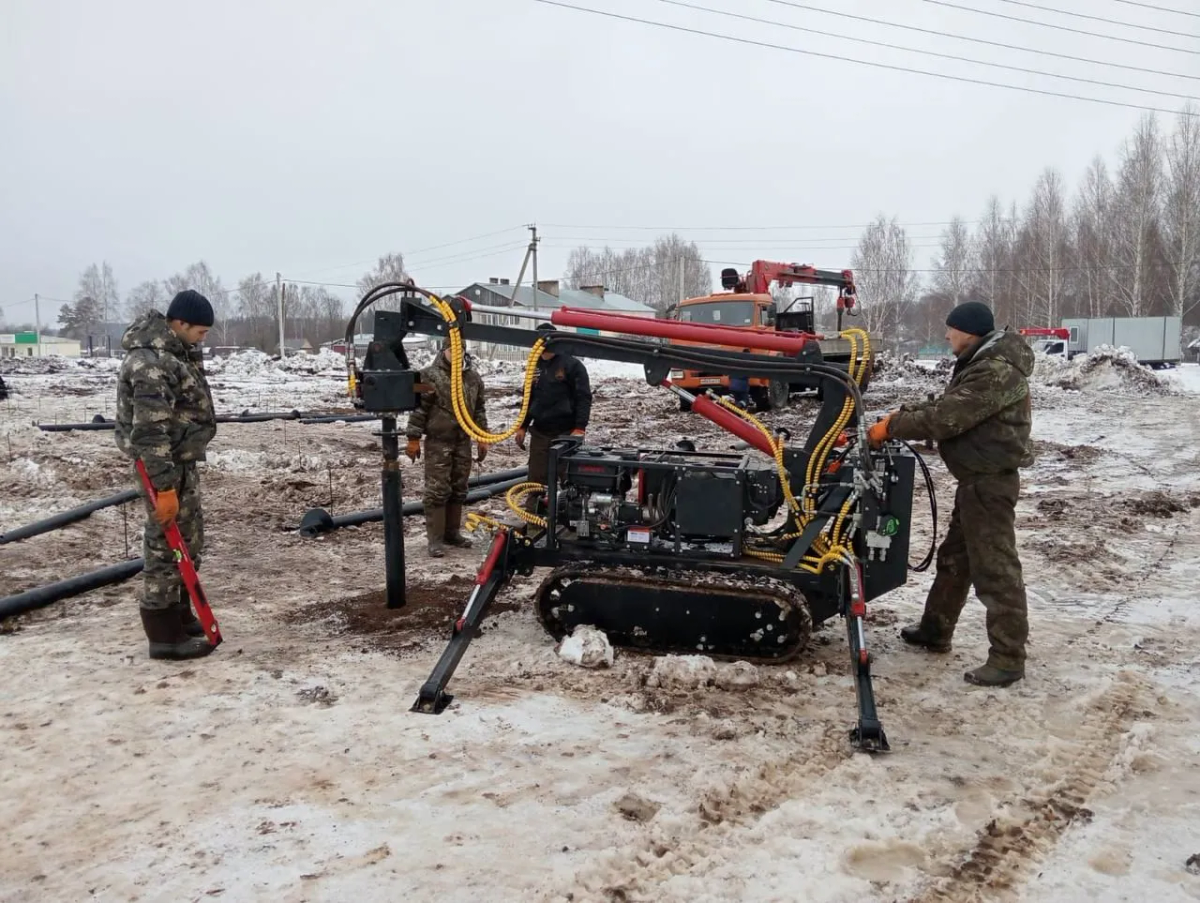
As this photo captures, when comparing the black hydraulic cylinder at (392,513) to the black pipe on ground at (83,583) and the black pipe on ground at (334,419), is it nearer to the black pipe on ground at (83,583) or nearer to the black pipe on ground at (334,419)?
the black pipe on ground at (83,583)

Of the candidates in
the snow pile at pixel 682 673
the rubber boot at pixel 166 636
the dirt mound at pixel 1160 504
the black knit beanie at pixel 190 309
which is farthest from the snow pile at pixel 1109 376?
the rubber boot at pixel 166 636

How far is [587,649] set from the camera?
15.1 ft

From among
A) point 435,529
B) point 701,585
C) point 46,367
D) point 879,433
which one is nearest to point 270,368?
point 46,367

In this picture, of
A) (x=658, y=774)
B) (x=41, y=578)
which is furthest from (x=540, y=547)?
(x=41, y=578)

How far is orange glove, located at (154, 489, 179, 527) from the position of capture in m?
4.55

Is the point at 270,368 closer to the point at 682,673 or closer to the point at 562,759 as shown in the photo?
the point at 682,673

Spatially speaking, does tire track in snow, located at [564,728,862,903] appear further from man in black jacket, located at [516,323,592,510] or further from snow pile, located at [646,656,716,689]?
man in black jacket, located at [516,323,592,510]

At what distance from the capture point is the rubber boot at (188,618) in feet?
15.8

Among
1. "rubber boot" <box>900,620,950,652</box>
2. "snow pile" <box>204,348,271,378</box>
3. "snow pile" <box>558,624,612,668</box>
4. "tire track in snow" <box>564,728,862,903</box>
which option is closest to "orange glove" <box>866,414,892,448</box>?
"rubber boot" <box>900,620,950,652</box>

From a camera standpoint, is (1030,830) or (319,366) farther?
(319,366)

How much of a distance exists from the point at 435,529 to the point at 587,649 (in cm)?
277

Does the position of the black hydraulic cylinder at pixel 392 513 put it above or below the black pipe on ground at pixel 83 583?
above

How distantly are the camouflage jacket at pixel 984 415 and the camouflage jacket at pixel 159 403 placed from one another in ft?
12.2

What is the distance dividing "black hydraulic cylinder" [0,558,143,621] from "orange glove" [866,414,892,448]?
4798 mm
